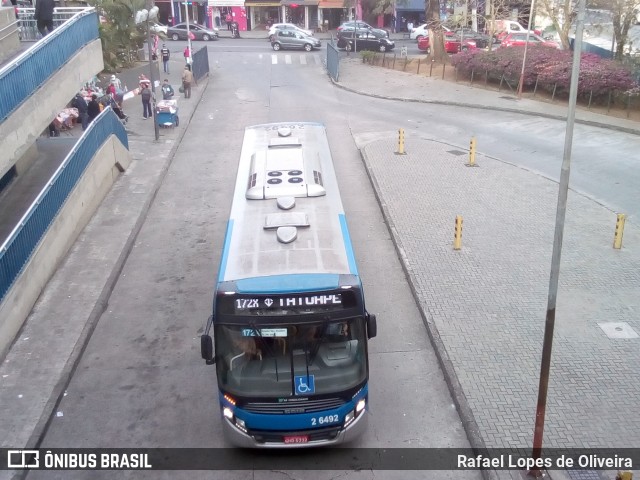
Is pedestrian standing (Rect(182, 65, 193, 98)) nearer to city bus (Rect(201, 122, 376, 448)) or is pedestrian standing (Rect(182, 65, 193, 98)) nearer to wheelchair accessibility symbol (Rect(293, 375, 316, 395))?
city bus (Rect(201, 122, 376, 448))

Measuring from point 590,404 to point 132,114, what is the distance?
23.4 meters

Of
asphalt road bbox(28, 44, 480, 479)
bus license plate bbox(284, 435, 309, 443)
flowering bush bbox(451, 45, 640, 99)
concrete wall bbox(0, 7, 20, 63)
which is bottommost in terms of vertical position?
asphalt road bbox(28, 44, 480, 479)

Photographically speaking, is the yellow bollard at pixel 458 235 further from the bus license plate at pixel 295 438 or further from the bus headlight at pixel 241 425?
the bus headlight at pixel 241 425

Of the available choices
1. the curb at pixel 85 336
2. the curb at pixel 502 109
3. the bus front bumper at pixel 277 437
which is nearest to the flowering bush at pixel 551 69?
the curb at pixel 502 109

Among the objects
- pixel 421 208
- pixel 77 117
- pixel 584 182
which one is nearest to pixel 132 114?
pixel 77 117

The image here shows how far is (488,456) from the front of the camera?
29.0ft

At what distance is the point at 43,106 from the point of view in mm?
15250

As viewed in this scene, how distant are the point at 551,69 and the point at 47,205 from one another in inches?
911

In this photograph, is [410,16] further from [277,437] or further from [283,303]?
[277,437]

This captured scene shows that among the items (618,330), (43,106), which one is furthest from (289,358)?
(43,106)

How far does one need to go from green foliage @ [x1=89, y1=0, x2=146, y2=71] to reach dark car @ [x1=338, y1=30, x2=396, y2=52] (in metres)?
14.6

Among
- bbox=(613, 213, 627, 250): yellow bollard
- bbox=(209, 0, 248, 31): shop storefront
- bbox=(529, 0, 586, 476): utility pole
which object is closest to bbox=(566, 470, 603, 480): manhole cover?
bbox=(529, 0, 586, 476): utility pole

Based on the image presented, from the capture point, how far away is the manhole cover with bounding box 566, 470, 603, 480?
8.41 m

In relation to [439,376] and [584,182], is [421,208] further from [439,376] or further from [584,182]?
[439,376]
